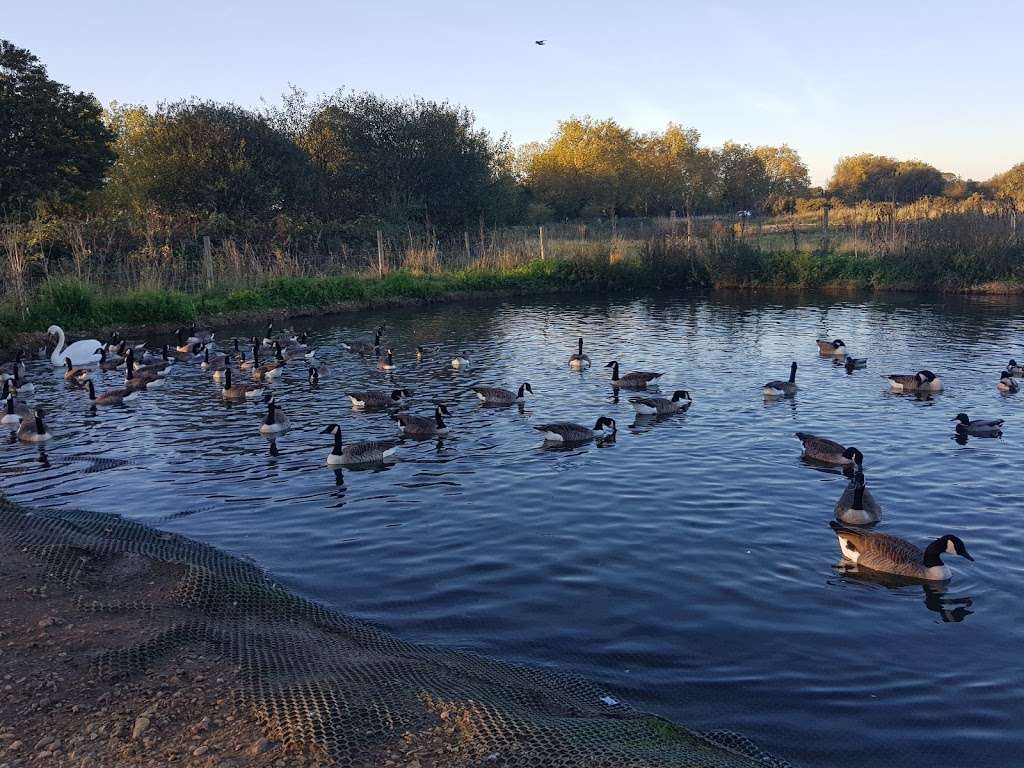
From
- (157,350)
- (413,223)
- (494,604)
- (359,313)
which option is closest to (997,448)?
(494,604)

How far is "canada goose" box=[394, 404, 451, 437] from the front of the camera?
15242 mm

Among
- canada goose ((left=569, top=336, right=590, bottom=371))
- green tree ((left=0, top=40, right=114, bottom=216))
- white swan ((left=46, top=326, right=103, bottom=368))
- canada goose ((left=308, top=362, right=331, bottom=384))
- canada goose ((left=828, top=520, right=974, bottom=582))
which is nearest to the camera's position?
canada goose ((left=828, top=520, right=974, bottom=582))

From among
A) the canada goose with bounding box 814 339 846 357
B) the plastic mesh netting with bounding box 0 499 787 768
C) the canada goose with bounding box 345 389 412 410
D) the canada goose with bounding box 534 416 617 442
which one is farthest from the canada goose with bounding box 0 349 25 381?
the canada goose with bounding box 814 339 846 357

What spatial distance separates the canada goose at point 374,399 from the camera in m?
17.5

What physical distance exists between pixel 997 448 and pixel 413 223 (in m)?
45.8

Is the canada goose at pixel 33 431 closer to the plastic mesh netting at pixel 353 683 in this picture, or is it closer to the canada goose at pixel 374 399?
the canada goose at pixel 374 399

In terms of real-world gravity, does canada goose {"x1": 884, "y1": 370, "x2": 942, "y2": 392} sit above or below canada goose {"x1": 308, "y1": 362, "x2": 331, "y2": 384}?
below

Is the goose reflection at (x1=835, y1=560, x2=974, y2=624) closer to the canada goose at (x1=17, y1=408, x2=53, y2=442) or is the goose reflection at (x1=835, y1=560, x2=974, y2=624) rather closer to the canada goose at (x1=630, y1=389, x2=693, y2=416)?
the canada goose at (x1=630, y1=389, x2=693, y2=416)

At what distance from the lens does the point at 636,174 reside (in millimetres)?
79125

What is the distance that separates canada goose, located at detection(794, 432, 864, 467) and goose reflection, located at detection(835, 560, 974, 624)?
11.8ft

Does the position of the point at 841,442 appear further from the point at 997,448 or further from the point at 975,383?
the point at 975,383

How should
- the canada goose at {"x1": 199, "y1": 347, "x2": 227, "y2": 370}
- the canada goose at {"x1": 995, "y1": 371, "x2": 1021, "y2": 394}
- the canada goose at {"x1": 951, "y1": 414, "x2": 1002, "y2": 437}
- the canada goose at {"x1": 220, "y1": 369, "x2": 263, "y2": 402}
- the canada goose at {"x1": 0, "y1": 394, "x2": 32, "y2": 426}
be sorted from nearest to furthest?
the canada goose at {"x1": 951, "y1": 414, "x2": 1002, "y2": 437} < the canada goose at {"x1": 0, "y1": 394, "x2": 32, "y2": 426} < the canada goose at {"x1": 995, "y1": 371, "x2": 1021, "y2": 394} < the canada goose at {"x1": 220, "y1": 369, "x2": 263, "y2": 402} < the canada goose at {"x1": 199, "y1": 347, "x2": 227, "y2": 370}

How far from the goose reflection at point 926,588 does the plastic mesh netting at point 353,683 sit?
145 inches

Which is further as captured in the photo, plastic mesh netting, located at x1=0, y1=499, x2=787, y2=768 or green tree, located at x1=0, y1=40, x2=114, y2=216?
green tree, located at x1=0, y1=40, x2=114, y2=216
